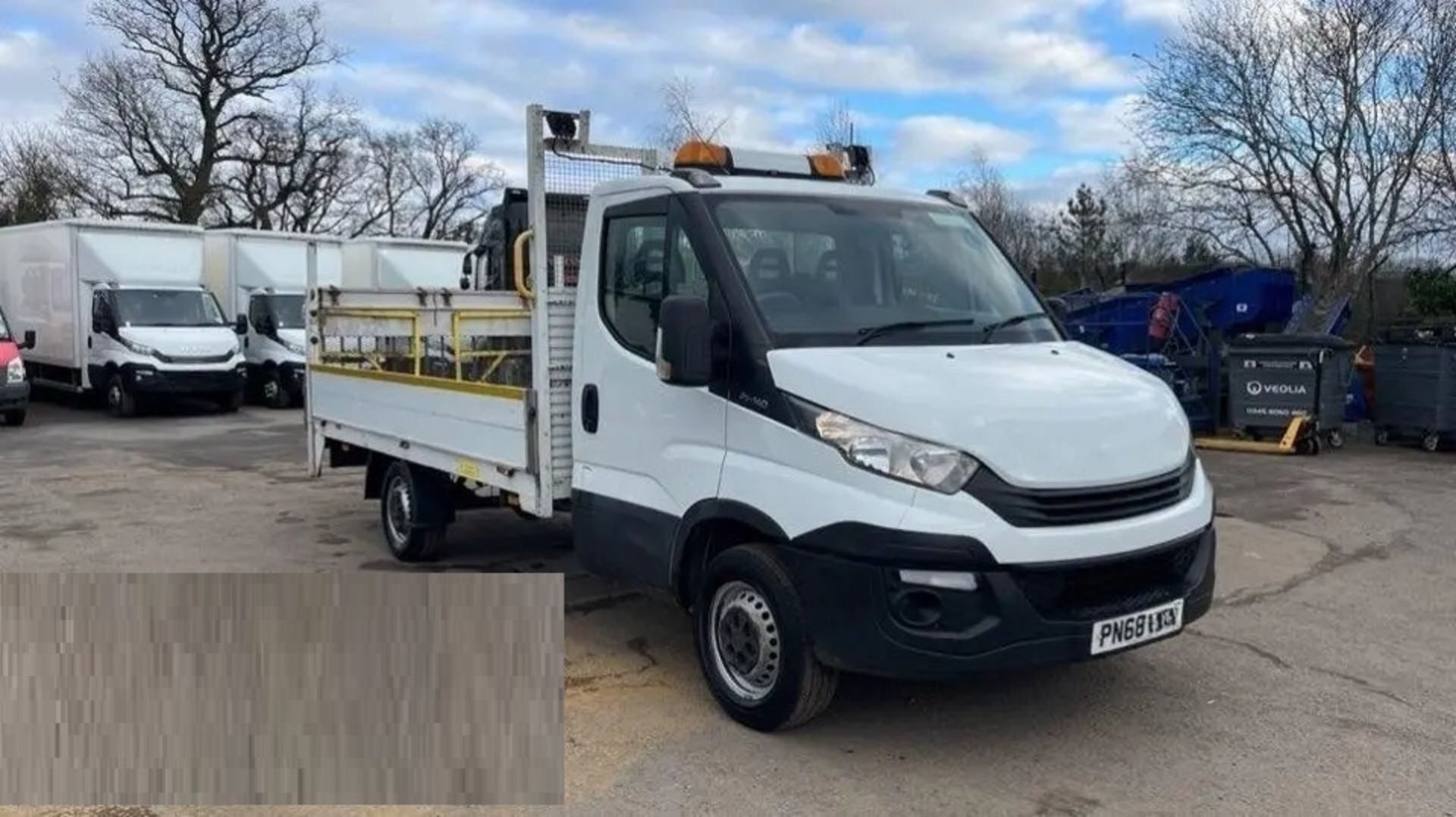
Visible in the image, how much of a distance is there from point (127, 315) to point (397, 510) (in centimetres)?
1245

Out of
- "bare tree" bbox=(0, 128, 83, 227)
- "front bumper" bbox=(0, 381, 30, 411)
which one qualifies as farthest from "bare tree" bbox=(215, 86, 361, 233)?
"front bumper" bbox=(0, 381, 30, 411)

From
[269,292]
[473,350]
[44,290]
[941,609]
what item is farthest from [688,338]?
[44,290]

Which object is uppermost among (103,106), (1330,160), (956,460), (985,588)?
(103,106)

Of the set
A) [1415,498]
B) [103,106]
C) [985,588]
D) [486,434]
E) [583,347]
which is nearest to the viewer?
[985,588]

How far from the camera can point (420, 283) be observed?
70.2 feet

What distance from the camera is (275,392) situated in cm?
1966

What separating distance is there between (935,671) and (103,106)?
38871mm

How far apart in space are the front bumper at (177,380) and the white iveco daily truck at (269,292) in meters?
1.44

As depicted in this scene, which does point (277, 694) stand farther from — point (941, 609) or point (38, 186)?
point (38, 186)

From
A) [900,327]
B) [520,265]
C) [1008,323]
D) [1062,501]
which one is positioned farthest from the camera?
[520,265]

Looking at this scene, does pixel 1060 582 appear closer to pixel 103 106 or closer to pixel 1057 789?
pixel 1057 789

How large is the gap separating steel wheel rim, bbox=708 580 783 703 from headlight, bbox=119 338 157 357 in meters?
15.4

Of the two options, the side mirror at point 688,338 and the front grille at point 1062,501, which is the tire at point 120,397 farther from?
the front grille at point 1062,501

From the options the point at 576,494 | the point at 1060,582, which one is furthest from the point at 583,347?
the point at 1060,582
